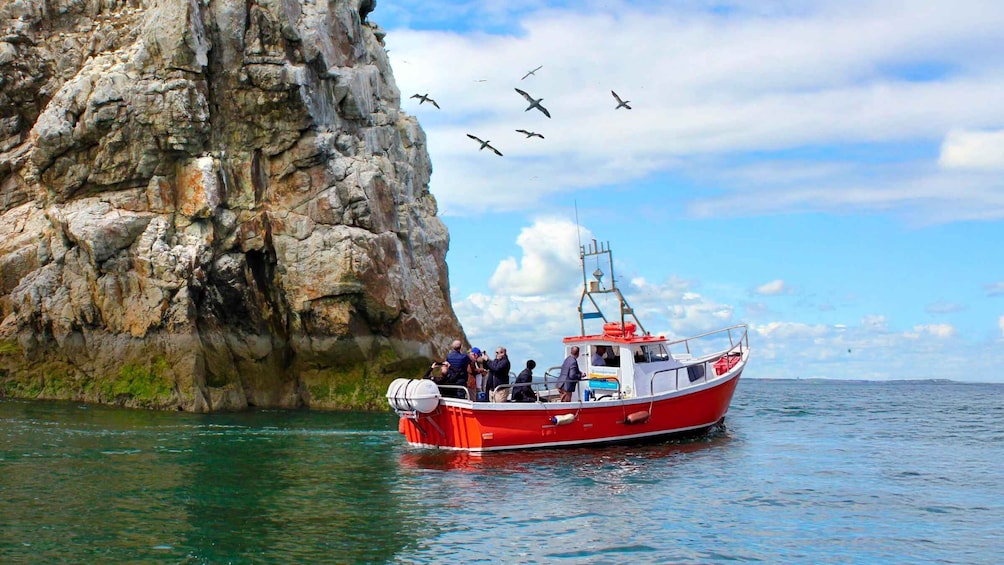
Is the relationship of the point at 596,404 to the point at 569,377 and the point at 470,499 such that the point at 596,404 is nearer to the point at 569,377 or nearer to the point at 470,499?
the point at 569,377

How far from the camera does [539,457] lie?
2069 cm

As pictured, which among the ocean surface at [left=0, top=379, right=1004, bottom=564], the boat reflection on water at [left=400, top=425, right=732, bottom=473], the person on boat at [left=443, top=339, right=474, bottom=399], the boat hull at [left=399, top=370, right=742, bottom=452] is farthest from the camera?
the person on boat at [left=443, top=339, right=474, bottom=399]

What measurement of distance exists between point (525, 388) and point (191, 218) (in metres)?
15.6

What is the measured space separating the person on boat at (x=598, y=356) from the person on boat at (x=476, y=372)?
123 inches

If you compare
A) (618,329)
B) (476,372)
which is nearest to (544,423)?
(476,372)

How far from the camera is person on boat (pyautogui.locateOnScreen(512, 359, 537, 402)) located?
21.9 metres

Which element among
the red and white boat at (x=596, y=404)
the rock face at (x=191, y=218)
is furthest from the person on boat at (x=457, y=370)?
the rock face at (x=191, y=218)

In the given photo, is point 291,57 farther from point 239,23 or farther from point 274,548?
point 274,548

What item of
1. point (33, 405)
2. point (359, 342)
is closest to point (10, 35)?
point (33, 405)

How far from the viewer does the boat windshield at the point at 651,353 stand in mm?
23547

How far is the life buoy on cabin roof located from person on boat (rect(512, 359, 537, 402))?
2726 mm

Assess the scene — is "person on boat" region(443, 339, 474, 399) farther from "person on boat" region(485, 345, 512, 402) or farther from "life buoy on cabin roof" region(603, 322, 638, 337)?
"life buoy on cabin roof" region(603, 322, 638, 337)

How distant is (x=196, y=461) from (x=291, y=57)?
19023 millimetres

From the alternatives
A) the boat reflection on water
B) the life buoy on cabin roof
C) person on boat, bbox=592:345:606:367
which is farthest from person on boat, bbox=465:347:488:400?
the life buoy on cabin roof
